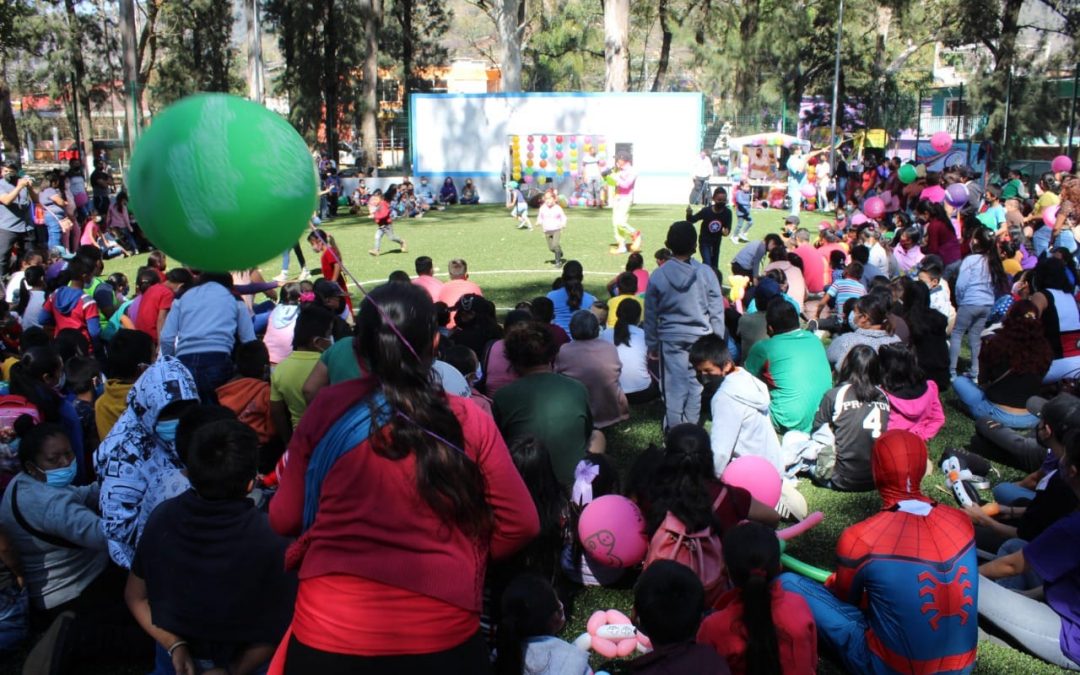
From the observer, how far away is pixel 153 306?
7.98 metres

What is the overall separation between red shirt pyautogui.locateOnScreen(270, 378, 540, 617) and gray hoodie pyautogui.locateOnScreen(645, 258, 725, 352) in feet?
14.8

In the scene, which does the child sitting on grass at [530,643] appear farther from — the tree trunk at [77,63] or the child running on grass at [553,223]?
the tree trunk at [77,63]

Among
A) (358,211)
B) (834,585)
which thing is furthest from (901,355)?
(358,211)

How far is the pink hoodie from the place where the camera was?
21.1 ft

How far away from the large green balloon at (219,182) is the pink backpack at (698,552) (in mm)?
2247

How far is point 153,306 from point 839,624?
248 inches

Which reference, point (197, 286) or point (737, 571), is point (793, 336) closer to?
point (737, 571)

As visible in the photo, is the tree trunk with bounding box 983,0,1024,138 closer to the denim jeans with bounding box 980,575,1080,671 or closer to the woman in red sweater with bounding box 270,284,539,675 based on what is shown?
the denim jeans with bounding box 980,575,1080,671

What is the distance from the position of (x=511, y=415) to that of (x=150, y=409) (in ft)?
5.78

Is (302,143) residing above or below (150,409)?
above

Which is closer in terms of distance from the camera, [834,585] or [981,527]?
[834,585]

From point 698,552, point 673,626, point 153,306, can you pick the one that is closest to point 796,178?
point 153,306

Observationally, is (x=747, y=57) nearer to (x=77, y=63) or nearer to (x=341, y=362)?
(x=77, y=63)

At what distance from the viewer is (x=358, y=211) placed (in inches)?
1140
